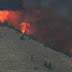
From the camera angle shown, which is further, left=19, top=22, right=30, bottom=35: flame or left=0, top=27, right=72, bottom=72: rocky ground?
left=19, top=22, right=30, bottom=35: flame

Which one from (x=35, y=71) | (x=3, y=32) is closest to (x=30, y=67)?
(x=35, y=71)

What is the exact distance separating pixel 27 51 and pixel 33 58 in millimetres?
4348

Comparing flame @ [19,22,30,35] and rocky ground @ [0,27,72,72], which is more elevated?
rocky ground @ [0,27,72,72]

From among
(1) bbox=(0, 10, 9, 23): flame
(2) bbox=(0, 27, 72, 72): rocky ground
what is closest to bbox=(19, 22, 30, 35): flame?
(1) bbox=(0, 10, 9, 23): flame

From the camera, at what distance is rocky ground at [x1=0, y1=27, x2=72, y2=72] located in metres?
46.5

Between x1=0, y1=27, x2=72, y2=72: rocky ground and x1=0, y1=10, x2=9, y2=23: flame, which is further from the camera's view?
x1=0, y1=10, x2=9, y2=23: flame

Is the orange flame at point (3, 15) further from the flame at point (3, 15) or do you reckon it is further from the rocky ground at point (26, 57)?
the rocky ground at point (26, 57)

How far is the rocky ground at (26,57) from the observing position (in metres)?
46.5

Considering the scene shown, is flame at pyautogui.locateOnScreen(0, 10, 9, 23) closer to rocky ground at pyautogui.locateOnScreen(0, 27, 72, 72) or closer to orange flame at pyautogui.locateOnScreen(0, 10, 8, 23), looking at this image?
orange flame at pyautogui.locateOnScreen(0, 10, 8, 23)

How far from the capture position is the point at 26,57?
52219 mm

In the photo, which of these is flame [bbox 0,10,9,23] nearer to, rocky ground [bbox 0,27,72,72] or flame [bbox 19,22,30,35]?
flame [bbox 19,22,30,35]

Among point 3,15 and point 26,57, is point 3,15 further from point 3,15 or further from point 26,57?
point 26,57

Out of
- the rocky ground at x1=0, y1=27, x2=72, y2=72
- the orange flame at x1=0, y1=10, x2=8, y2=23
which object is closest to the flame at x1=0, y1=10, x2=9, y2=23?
the orange flame at x1=0, y1=10, x2=8, y2=23

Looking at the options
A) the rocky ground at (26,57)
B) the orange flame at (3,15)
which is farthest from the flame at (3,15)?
the rocky ground at (26,57)
